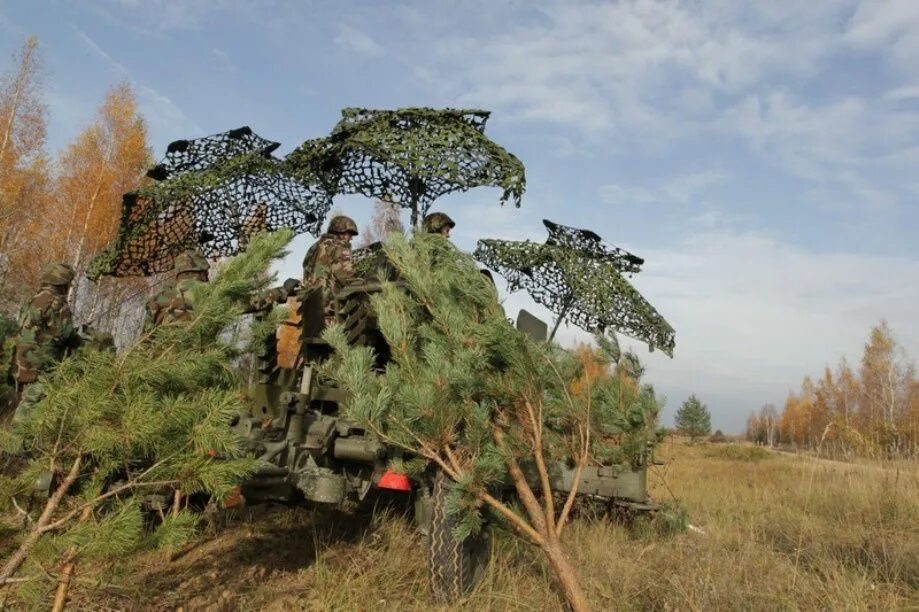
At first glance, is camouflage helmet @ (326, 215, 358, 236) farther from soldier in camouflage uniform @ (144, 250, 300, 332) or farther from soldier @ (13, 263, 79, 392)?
soldier @ (13, 263, 79, 392)

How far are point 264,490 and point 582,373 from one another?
66.6 inches

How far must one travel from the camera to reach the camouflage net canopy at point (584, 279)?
845cm

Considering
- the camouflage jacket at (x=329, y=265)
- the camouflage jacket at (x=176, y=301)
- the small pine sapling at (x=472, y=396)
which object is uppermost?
the camouflage jacket at (x=329, y=265)

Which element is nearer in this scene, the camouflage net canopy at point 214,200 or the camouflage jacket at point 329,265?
the camouflage jacket at point 329,265

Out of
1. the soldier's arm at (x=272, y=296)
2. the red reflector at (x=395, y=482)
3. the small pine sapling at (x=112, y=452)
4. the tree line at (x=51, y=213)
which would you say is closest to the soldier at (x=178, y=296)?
the soldier's arm at (x=272, y=296)

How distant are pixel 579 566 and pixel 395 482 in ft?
4.49

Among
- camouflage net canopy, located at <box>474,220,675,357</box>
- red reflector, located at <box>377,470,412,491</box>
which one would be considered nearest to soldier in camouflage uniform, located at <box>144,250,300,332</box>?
red reflector, located at <box>377,470,412,491</box>

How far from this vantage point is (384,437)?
9.39 ft

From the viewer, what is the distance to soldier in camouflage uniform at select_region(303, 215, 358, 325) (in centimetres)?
493

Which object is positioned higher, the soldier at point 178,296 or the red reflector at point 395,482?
the soldier at point 178,296

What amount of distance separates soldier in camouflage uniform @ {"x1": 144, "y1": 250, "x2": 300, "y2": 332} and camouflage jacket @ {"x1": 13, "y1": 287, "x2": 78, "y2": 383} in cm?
141

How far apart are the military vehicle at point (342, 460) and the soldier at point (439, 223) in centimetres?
92

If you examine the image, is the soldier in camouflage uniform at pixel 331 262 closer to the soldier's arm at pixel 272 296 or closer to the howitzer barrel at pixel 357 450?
the soldier's arm at pixel 272 296

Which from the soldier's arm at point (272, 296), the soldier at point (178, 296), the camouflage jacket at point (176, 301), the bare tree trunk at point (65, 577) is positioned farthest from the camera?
the camouflage jacket at point (176, 301)
